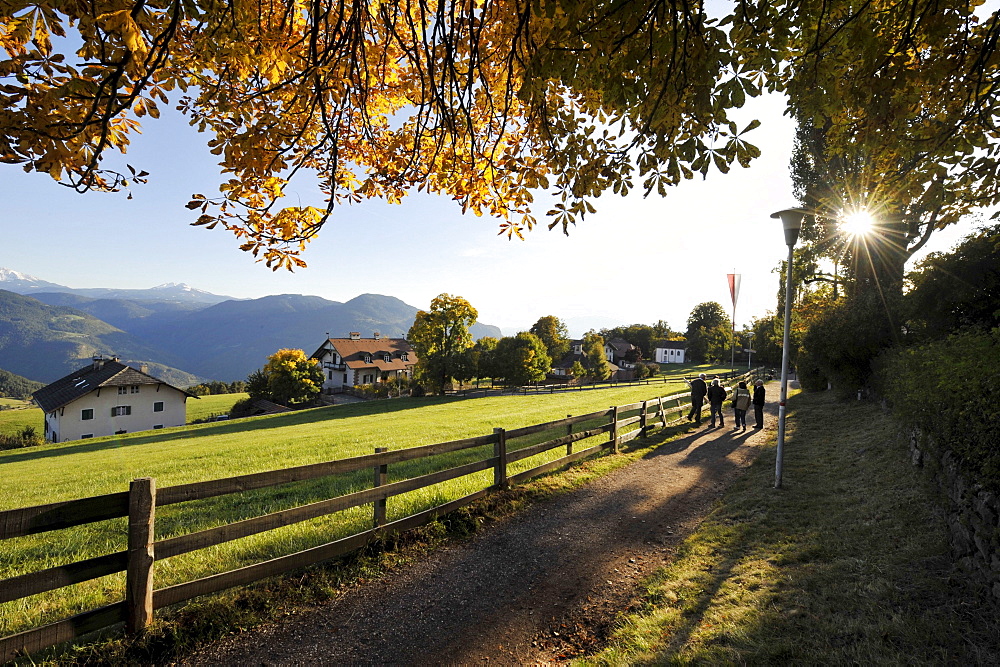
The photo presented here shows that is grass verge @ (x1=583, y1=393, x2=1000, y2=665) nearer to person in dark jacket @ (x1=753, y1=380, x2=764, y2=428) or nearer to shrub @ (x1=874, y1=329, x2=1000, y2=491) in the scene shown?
shrub @ (x1=874, y1=329, x2=1000, y2=491)

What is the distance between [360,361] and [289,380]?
60.8ft

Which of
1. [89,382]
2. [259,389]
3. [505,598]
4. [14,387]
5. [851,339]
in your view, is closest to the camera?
[505,598]

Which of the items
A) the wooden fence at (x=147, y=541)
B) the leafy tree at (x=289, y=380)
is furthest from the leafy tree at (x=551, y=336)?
the wooden fence at (x=147, y=541)

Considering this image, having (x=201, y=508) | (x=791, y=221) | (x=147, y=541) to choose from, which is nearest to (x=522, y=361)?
(x=791, y=221)

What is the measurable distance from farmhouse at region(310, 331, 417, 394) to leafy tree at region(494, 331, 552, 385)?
84.0ft

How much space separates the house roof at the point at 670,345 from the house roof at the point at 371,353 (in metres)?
54.0

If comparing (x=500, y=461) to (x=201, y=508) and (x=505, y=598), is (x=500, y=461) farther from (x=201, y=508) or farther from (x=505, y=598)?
(x=201, y=508)

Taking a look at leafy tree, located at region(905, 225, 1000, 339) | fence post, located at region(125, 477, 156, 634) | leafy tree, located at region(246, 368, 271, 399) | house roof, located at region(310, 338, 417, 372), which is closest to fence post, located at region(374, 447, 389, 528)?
fence post, located at region(125, 477, 156, 634)

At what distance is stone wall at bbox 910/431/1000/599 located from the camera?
3359 millimetres

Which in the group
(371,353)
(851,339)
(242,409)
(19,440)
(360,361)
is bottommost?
(19,440)

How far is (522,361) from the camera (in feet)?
147

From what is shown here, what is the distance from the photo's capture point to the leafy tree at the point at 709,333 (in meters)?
76.0

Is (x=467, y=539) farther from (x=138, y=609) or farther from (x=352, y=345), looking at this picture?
(x=352, y=345)

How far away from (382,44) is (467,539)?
5684mm
